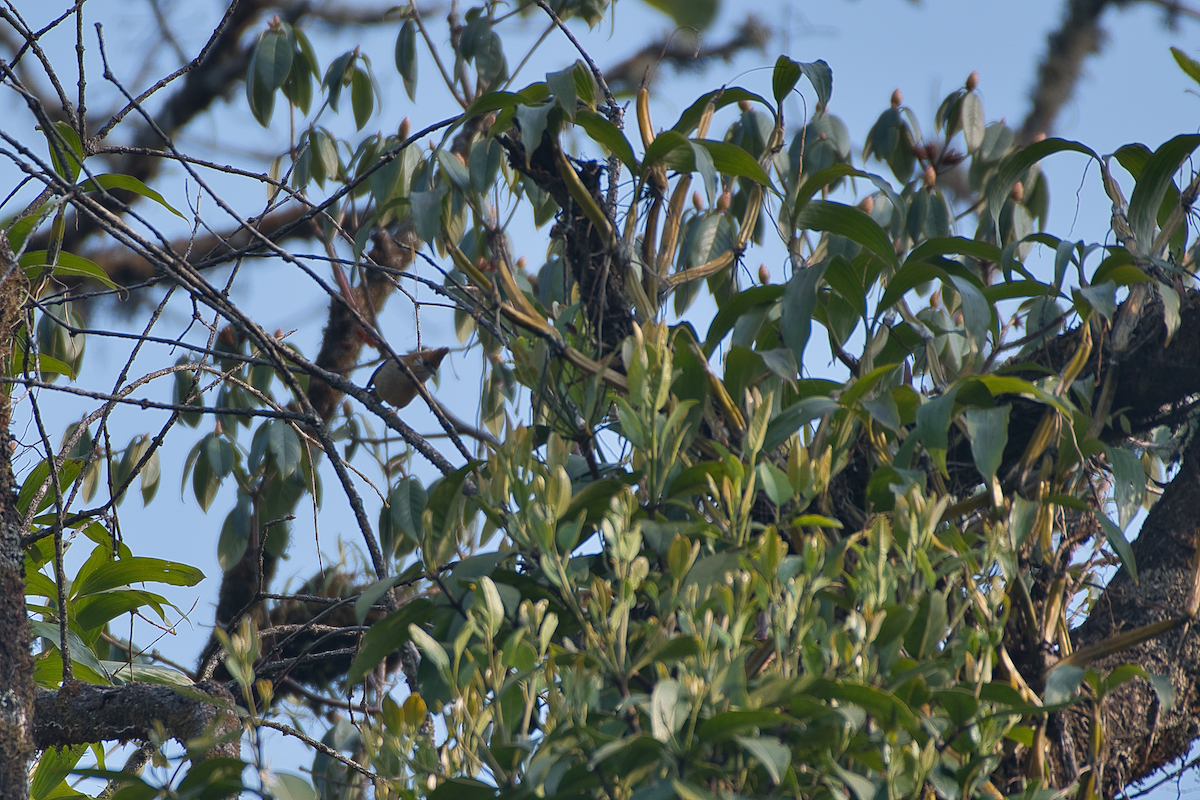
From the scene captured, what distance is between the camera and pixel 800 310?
103 centimetres

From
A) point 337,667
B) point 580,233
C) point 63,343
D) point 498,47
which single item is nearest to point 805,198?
point 580,233

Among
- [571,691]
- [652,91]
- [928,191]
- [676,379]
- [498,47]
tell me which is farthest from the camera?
[498,47]

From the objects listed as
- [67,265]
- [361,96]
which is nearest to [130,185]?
[67,265]

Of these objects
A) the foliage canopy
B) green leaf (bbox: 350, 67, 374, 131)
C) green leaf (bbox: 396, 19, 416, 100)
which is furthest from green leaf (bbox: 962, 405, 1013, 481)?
green leaf (bbox: 350, 67, 374, 131)

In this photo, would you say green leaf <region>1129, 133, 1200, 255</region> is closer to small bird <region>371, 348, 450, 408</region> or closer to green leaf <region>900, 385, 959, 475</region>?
green leaf <region>900, 385, 959, 475</region>

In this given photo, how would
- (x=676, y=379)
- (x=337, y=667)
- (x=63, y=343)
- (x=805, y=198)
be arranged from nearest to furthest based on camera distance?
1. (x=676, y=379)
2. (x=805, y=198)
3. (x=63, y=343)
4. (x=337, y=667)

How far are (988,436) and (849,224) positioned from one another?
0.28 metres

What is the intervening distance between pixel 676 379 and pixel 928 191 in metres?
1.04

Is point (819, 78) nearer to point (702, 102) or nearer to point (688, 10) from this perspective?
point (702, 102)

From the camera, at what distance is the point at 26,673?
0.99 metres

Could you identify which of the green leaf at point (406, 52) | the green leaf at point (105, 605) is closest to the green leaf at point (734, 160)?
the green leaf at point (105, 605)

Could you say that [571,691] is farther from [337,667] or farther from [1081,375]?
[337,667]

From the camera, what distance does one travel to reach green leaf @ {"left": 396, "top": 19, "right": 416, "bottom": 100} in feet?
7.84

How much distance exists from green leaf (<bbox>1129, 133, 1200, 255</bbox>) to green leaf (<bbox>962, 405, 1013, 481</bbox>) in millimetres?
318
